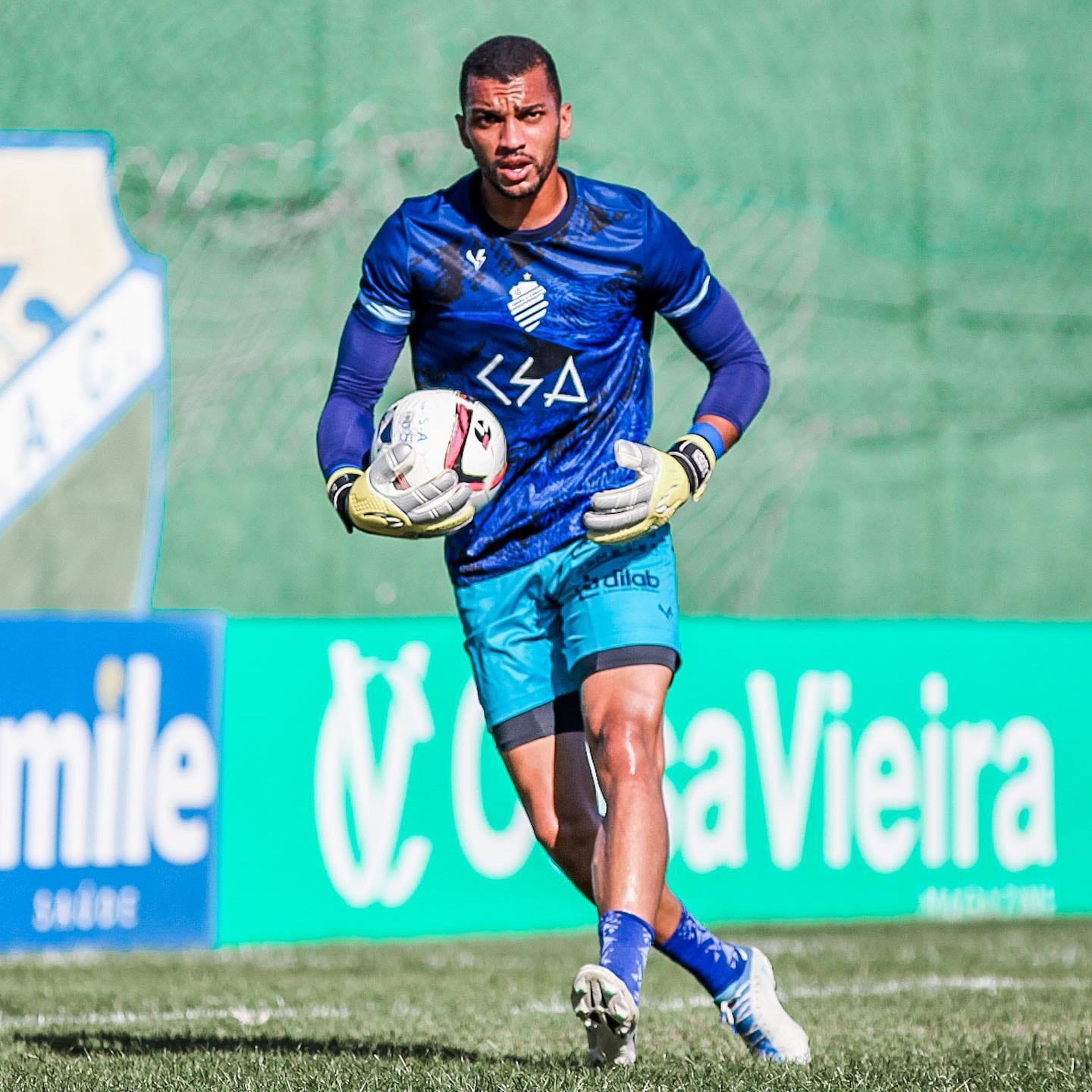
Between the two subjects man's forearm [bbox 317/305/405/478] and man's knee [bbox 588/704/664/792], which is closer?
man's knee [bbox 588/704/664/792]

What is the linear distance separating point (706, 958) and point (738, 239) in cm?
619

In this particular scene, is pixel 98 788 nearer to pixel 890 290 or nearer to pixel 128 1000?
pixel 128 1000

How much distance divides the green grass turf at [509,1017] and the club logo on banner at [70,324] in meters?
2.13

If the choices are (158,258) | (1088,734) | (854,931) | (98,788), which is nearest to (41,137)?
(158,258)

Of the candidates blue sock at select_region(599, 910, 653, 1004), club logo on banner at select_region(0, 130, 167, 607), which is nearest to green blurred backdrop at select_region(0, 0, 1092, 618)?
club logo on banner at select_region(0, 130, 167, 607)

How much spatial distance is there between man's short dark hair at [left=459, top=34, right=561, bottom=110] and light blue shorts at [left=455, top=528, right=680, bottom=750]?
3.46 ft

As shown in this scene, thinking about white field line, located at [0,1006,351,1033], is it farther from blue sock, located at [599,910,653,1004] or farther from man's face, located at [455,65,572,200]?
man's face, located at [455,65,572,200]

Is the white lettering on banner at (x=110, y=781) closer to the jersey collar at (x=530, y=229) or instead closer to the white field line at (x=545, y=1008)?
the white field line at (x=545, y=1008)

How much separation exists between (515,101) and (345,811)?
4482 millimetres

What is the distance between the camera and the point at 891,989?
7.15 meters

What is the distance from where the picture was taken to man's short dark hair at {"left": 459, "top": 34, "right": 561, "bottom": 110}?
16.1 ft

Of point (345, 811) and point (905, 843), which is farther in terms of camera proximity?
point (905, 843)

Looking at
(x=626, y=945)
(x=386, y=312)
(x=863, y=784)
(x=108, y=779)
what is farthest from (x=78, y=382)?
(x=626, y=945)

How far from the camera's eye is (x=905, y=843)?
994cm
